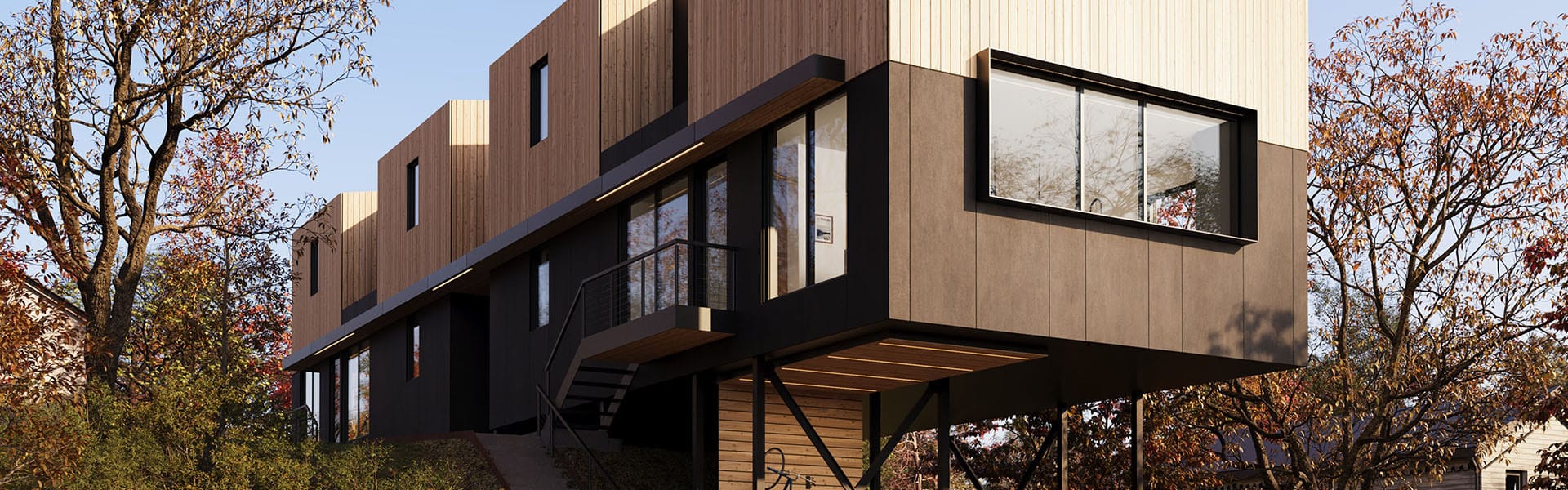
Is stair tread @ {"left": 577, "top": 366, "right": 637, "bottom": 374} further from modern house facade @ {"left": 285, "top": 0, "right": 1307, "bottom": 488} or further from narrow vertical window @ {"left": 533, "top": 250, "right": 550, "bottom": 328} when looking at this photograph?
narrow vertical window @ {"left": 533, "top": 250, "right": 550, "bottom": 328}

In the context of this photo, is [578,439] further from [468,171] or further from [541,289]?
[468,171]

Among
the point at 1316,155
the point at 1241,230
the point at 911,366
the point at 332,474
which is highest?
the point at 1316,155

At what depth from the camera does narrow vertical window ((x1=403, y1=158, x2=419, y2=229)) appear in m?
27.0

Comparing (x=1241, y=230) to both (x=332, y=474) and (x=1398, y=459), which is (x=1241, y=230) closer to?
(x=1398, y=459)

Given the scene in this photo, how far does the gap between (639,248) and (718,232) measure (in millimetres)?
1987

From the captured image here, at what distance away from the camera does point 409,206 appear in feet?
88.8

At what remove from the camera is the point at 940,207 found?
1433cm

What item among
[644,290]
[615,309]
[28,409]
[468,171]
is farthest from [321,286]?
[28,409]

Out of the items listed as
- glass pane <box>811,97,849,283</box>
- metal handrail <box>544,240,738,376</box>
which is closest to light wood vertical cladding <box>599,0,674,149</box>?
metal handrail <box>544,240,738,376</box>

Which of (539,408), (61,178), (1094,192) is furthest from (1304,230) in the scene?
(61,178)

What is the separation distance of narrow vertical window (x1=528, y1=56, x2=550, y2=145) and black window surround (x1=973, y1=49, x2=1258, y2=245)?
8.74 m

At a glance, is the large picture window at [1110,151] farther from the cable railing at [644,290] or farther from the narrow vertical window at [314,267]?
the narrow vertical window at [314,267]

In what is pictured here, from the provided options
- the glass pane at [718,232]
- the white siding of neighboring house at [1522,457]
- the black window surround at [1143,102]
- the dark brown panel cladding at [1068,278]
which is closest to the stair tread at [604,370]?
the glass pane at [718,232]

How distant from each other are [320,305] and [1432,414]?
69.3ft
